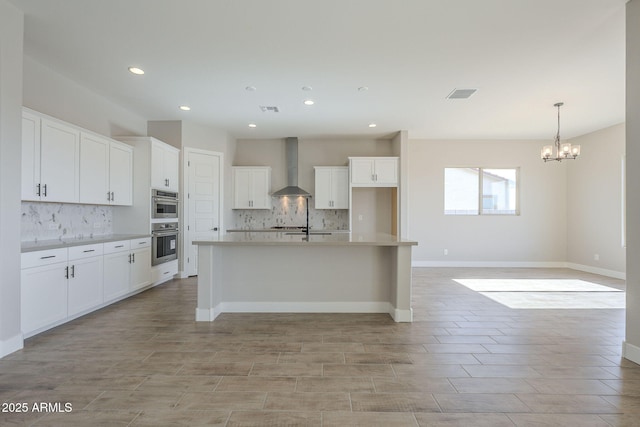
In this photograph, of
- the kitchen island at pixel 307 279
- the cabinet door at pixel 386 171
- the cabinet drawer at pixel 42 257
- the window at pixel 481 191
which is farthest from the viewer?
the window at pixel 481 191

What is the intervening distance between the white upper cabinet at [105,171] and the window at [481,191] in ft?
20.6

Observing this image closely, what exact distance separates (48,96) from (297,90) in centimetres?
297

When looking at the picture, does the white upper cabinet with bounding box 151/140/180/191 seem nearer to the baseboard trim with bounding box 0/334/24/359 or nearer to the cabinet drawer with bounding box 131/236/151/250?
the cabinet drawer with bounding box 131/236/151/250

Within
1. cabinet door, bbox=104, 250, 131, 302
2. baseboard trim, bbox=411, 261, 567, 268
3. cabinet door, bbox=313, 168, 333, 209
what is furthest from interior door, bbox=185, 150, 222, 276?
baseboard trim, bbox=411, 261, 567, 268

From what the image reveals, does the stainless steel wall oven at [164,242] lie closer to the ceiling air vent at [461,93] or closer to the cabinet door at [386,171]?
the cabinet door at [386,171]

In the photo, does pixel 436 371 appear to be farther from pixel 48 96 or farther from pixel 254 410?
pixel 48 96

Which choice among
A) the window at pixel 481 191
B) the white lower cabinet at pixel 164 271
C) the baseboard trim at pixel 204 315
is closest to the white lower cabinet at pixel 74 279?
the white lower cabinet at pixel 164 271

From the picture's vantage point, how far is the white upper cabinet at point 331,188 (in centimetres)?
685

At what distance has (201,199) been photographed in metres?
6.11

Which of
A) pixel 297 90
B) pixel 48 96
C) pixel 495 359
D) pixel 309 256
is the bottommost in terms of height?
pixel 495 359

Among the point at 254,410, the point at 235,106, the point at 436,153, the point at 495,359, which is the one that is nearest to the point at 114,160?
the point at 235,106

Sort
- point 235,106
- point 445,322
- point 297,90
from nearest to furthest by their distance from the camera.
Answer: point 445,322 < point 297,90 < point 235,106

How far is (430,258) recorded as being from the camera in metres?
7.24

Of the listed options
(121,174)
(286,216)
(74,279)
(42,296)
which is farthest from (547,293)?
(121,174)
